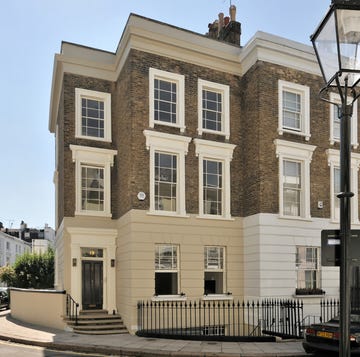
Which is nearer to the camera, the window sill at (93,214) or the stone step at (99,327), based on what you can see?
the stone step at (99,327)

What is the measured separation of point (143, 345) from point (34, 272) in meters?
20.7

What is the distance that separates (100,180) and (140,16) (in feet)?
21.7

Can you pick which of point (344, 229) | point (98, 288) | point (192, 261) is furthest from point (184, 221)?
point (344, 229)

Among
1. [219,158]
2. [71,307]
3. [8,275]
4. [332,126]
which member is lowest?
[8,275]

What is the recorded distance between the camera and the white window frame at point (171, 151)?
1669 centimetres

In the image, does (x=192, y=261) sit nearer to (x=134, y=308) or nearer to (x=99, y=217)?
(x=134, y=308)

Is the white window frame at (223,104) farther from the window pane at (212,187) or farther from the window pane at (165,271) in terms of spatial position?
the window pane at (165,271)

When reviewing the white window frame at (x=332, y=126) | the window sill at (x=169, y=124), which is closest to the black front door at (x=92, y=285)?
the window sill at (x=169, y=124)

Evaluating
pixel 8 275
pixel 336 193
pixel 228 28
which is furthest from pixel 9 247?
pixel 336 193

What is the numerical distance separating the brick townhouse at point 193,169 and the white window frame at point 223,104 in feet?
0.15

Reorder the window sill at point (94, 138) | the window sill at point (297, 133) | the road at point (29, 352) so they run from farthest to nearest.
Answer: the window sill at point (94, 138) → the window sill at point (297, 133) → the road at point (29, 352)

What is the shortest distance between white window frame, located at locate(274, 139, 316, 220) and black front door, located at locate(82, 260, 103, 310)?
7620mm

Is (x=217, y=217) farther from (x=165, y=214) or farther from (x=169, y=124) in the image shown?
(x=169, y=124)

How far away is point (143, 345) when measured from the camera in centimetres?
1297
